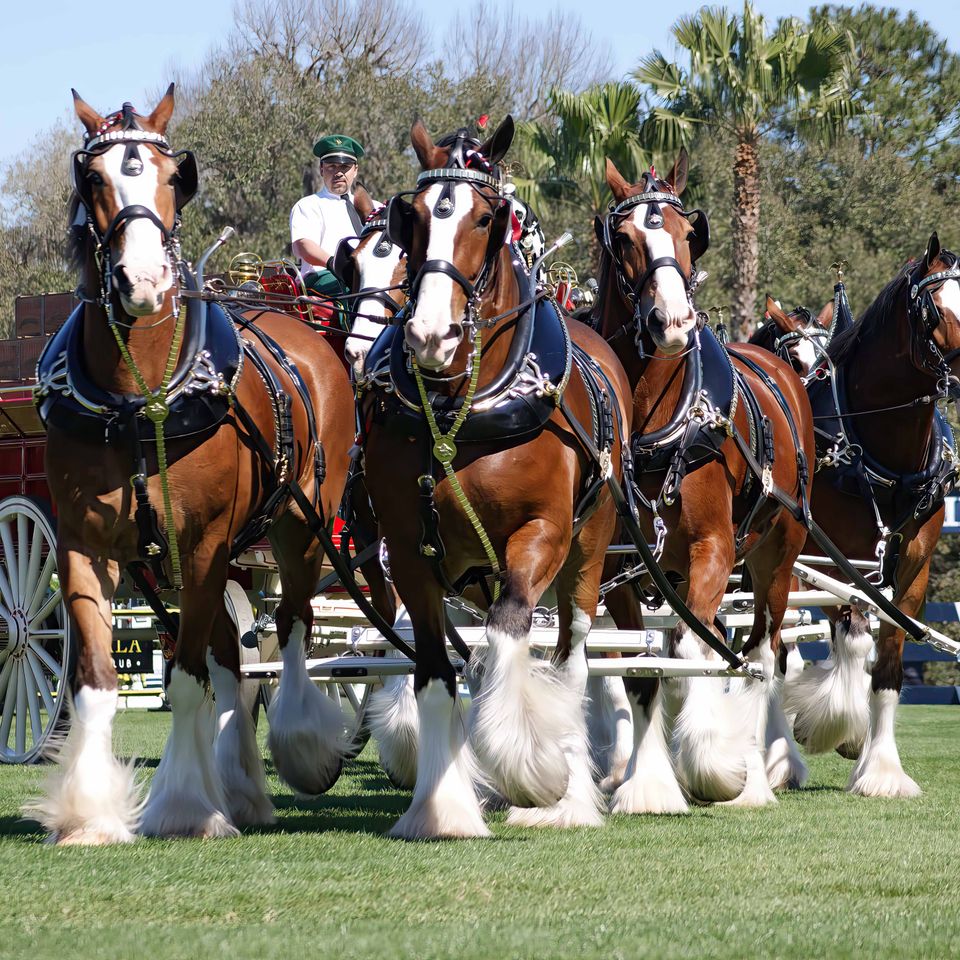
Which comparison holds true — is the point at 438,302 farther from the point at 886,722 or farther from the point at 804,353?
the point at 804,353

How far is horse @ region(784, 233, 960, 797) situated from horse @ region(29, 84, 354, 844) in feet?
12.4

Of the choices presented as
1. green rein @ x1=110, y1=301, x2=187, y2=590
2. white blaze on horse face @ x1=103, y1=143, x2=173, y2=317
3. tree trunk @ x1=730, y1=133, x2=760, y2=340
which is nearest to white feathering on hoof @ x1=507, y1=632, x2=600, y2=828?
green rein @ x1=110, y1=301, x2=187, y2=590

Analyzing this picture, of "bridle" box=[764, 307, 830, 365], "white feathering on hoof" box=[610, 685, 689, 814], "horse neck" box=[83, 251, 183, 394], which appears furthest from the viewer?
"bridle" box=[764, 307, 830, 365]

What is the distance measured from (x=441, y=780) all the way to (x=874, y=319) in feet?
14.6

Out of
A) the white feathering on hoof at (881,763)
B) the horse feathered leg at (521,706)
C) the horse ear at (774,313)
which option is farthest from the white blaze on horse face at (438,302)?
the horse ear at (774,313)

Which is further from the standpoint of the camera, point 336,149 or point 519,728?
point 336,149

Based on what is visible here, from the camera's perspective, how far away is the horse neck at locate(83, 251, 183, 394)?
5527mm

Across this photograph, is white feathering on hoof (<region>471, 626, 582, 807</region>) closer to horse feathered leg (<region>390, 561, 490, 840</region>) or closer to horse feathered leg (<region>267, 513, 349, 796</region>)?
horse feathered leg (<region>390, 561, 490, 840</region>)

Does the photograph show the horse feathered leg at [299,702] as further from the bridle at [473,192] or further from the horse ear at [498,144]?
the horse ear at [498,144]

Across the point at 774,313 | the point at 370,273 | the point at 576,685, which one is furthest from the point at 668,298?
the point at 774,313

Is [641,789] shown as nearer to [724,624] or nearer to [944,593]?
[724,624]

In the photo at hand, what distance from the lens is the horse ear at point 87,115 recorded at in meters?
5.55

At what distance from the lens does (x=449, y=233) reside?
5336 millimetres

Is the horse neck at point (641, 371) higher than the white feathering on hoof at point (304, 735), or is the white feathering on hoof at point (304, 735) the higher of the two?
the horse neck at point (641, 371)
